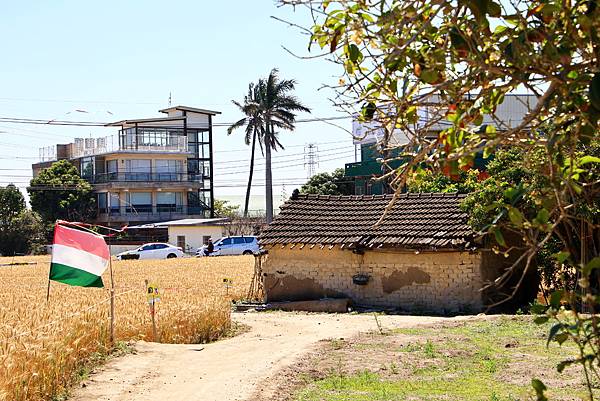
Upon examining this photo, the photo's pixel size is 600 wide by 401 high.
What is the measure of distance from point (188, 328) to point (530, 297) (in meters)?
12.2

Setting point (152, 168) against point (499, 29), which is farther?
point (152, 168)

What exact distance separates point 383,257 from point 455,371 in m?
12.3

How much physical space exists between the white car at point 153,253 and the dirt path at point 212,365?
40649 millimetres

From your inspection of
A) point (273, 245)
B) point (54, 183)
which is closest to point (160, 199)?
point (54, 183)

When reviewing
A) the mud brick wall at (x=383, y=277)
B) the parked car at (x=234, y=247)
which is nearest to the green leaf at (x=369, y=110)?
the mud brick wall at (x=383, y=277)

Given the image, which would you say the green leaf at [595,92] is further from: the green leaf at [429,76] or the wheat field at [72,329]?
the wheat field at [72,329]

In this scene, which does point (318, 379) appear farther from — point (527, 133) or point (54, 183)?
point (54, 183)

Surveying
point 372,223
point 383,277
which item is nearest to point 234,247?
point 372,223

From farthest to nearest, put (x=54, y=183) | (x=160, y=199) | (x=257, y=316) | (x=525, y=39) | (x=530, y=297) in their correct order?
1. (x=160, y=199)
2. (x=54, y=183)
3. (x=530, y=297)
4. (x=257, y=316)
5. (x=525, y=39)

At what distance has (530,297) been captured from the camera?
88.9 ft

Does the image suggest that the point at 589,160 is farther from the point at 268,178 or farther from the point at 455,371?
the point at 268,178

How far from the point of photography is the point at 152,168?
8194 cm

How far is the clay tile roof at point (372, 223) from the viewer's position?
84.3 ft

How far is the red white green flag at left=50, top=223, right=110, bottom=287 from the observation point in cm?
1556
